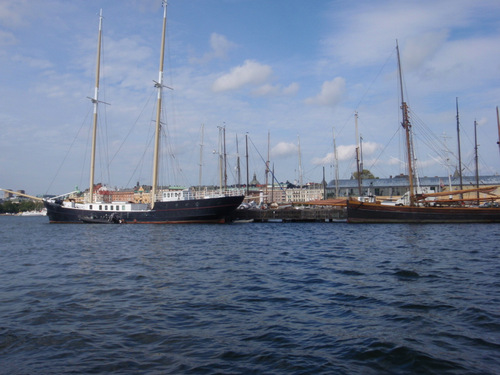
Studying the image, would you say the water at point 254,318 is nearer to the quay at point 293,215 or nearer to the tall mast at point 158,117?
the tall mast at point 158,117

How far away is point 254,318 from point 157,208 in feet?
166

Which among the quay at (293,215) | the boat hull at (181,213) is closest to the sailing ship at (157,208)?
the boat hull at (181,213)

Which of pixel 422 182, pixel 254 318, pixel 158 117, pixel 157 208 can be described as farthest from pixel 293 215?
pixel 422 182

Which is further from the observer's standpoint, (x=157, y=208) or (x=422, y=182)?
(x=422, y=182)

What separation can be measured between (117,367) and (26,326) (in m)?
3.81

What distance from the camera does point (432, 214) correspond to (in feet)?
175

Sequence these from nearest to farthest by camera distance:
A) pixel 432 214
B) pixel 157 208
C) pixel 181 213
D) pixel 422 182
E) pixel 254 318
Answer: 1. pixel 254 318
2. pixel 432 214
3. pixel 181 213
4. pixel 157 208
5. pixel 422 182

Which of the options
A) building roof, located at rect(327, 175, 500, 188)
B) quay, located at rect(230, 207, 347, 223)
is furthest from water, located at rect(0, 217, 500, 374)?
building roof, located at rect(327, 175, 500, 188)

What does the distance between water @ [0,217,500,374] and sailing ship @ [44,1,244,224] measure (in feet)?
127

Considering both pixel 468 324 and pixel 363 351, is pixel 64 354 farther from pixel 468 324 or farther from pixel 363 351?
pixel 468 324

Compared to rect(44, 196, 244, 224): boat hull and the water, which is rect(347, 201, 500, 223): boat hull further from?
the water

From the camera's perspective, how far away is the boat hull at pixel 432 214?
174 ft

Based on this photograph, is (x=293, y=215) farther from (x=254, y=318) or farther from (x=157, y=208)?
(x=254, y=318)

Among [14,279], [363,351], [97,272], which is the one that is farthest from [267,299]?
[14,279]
